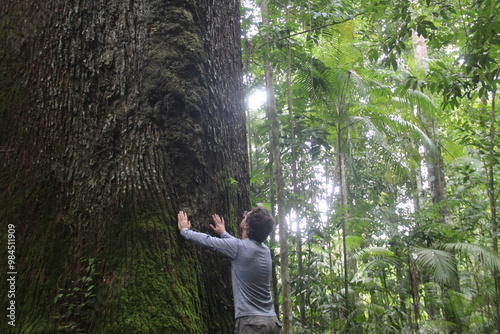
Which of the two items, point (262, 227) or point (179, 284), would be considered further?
point (262, 227)

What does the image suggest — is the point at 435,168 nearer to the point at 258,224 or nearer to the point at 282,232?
the point at 282,232

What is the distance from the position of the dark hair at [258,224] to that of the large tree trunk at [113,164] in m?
0.14

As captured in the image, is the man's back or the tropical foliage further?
the tropical foliage

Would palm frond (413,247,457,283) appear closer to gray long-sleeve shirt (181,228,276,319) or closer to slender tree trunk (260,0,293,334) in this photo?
slender tree trunk (260,0,293,334)

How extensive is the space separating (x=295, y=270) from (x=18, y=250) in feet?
15.3

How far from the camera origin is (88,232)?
2.13 m


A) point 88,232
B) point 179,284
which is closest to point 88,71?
point 88,232

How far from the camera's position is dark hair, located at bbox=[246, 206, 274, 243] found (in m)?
2.61

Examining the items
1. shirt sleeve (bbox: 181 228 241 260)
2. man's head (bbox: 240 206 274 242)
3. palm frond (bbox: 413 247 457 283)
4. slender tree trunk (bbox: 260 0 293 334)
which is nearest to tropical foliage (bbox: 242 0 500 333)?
palm frond (bbox: 413 247 457 283)

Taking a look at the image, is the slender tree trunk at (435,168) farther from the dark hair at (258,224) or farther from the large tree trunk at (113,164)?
→ the large tree trunk at (113,164)

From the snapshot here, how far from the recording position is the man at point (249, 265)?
228 centimetres

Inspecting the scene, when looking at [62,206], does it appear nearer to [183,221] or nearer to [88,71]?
[183,221]

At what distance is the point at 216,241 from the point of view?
226 centimetres

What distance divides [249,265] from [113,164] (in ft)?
3.67
